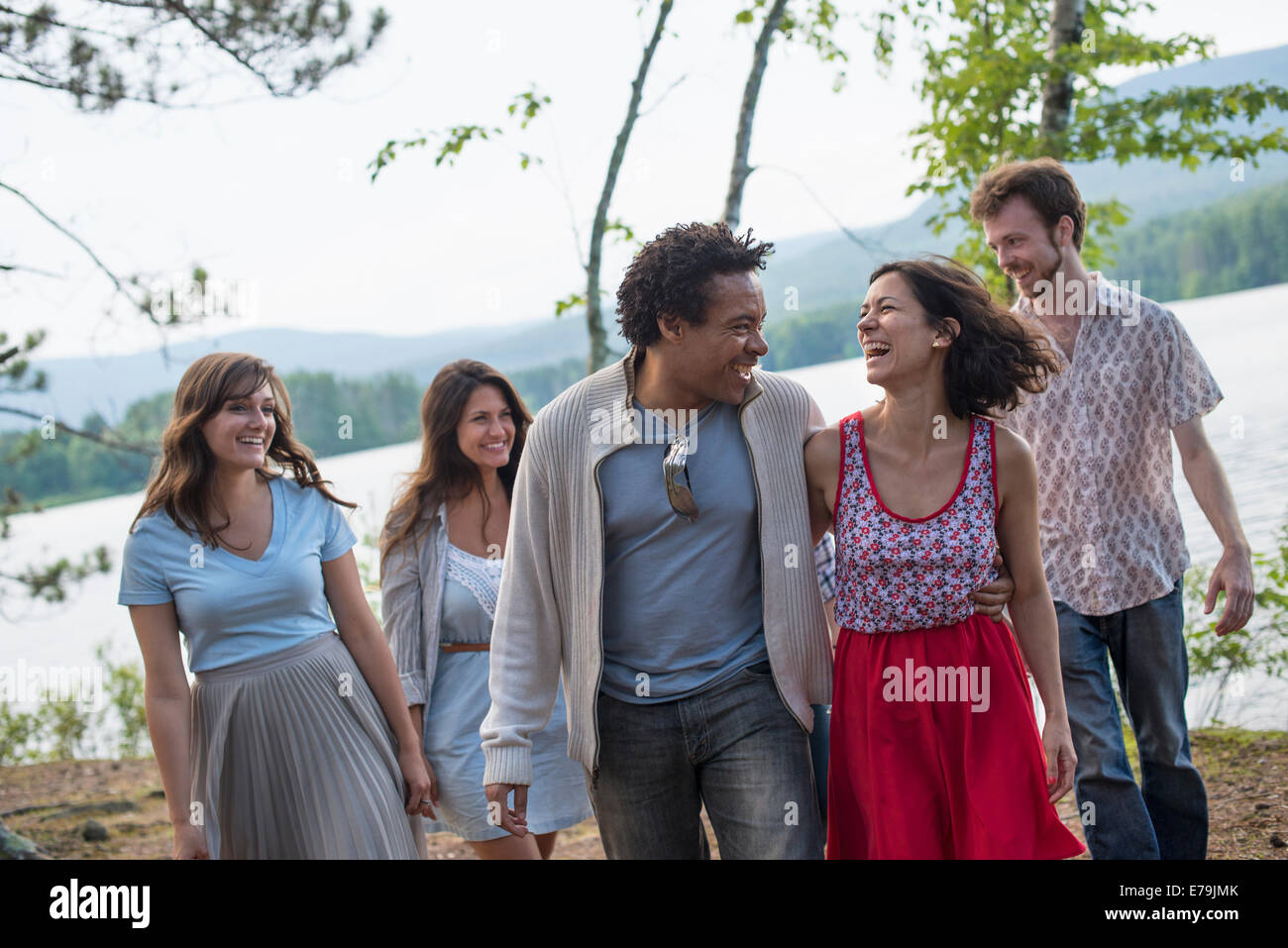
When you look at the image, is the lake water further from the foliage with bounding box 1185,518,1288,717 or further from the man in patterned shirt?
the man in patterned shirt

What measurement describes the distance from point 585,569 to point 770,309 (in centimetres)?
83

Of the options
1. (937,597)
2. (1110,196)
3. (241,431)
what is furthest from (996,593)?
(1110,196)

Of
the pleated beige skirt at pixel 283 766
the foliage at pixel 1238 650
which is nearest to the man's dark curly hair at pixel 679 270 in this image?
the pleated beige skirt at pixel 283 766

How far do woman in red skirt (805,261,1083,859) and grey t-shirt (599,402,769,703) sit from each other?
0.23 meters

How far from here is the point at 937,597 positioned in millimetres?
2752

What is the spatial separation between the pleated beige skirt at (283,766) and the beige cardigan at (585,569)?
586mm

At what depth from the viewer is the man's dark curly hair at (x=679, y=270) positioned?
9.41 ft

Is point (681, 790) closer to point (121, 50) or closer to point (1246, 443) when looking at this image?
point (121, 50)

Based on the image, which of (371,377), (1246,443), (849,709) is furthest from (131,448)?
(371,377)

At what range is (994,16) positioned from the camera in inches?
295

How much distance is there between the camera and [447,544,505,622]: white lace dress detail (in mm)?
3955

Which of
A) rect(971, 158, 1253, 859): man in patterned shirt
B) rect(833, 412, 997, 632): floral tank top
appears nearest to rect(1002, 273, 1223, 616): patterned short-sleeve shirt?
rect(971, 158, 1253, 859): man in patterned shirt

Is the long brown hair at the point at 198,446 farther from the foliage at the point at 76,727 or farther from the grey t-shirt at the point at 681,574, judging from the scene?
the foliage at the point at 76,727

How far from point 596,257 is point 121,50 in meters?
2.67
